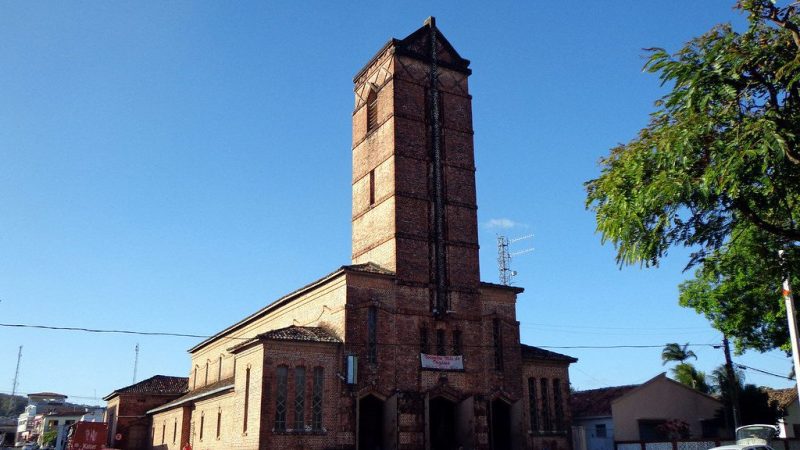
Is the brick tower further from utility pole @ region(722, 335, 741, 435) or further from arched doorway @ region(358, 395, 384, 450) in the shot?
utility pole @ region(722, 335, 741, 435)

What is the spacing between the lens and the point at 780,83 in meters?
12.9

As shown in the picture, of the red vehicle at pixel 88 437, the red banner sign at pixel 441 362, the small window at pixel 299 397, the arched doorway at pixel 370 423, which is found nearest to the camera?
the small window at pixel 299 397

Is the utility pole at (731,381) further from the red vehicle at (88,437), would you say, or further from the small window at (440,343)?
the red vehicle at (88,437)

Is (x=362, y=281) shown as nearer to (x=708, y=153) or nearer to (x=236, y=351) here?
(x=236, y=351)

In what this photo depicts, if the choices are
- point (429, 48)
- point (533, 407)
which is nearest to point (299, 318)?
point (533, 407)

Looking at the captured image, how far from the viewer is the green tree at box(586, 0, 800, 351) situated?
482 inches

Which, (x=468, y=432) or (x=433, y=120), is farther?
(x=433, y=120)

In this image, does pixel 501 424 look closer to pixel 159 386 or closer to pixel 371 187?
pixel 371 187

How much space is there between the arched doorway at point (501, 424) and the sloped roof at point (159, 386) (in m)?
30.0

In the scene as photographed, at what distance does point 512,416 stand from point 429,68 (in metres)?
19.0

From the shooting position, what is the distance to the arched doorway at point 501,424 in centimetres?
3441

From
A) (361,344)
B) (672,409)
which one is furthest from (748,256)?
(672,409)

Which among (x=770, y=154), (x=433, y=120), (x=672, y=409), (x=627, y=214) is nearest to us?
(x=770, y=154)

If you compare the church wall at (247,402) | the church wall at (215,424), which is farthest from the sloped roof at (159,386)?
the church wall at (247,402)
